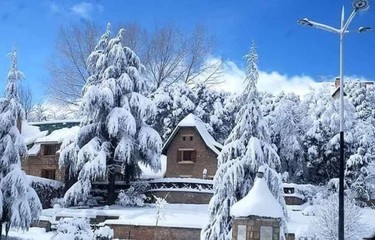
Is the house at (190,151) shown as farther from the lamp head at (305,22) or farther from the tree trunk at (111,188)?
the lamp head at (305,22)

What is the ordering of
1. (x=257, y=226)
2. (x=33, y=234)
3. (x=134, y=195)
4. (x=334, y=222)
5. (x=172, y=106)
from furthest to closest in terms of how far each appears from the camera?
(x=172, y=106), (x=134, y=195), (x=33, y=234), (x=334, y=222), (x=257, y=226)

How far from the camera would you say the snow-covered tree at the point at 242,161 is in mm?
22062

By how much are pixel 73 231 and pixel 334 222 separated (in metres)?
11.4

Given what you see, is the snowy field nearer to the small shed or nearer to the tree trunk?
the tree trunk

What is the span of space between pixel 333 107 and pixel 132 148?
1553cm

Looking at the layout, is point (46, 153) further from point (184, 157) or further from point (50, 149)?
point (184, 157)

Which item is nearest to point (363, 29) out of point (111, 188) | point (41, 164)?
point (111, 188)

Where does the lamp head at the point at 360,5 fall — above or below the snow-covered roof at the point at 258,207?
above

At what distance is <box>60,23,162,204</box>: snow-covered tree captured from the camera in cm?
3136

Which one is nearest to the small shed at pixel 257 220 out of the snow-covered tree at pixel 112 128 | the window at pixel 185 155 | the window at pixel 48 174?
the snow-covered tree at pixel 112 128

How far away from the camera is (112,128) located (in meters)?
32.0

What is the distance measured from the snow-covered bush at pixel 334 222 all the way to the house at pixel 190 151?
12.9 m

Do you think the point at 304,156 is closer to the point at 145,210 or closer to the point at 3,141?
the point at 145,210

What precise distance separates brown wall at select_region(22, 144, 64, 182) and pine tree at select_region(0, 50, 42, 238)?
12.0 meters
